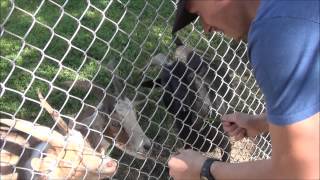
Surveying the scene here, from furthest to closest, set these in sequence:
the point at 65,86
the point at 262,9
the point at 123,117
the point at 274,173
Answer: the point at 65,86
the point at 123,117
the point at 274,173
the point at 262,9

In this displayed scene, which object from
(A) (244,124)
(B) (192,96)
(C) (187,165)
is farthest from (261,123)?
(B) (192,96)

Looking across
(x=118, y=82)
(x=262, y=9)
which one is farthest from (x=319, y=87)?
(x=118, y=82)

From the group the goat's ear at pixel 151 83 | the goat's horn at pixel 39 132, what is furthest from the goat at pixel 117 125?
the goat's horn at pixel 39 132

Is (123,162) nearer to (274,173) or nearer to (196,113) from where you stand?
(196,113)

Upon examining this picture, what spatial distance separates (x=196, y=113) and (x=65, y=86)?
38.2 inches

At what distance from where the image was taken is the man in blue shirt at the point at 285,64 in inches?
54.4

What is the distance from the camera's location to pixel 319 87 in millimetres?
1443

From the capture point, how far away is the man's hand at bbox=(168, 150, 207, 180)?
74.4 inches

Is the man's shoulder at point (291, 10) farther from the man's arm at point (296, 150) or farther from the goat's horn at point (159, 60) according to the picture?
the goat's horn at point (159, 60)

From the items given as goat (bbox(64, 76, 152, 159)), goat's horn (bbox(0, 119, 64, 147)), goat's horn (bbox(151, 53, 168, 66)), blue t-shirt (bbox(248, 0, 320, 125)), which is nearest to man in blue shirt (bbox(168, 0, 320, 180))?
blue t-shirt (bbox(248, 0, 320, 125))

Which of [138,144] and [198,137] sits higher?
[198,137]

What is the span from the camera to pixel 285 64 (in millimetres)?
1385

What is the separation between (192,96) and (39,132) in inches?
38.8

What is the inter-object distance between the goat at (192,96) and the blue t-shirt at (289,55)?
1242mm
